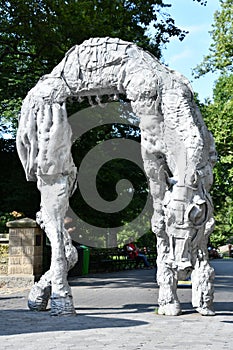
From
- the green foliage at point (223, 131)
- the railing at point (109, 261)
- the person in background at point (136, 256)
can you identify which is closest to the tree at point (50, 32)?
the railing at point (109, 261)

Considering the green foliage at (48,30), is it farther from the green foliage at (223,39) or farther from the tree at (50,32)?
the green foliage at (223,39)

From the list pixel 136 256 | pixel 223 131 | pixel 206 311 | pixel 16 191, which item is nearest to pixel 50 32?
pixel 16 191

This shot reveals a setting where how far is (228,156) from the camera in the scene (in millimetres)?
30844

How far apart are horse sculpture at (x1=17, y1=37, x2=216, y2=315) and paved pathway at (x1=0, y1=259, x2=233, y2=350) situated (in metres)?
0.47

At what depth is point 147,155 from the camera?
8.85 meters

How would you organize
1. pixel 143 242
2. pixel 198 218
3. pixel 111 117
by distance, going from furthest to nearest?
pixel 143 242 → pixel 111 117 → pixel 198 218

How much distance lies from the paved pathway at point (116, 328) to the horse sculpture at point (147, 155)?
0.47 m

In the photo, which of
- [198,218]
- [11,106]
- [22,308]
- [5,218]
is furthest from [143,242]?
[198,218]

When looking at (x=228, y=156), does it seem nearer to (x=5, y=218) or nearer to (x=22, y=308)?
(x=5, y=218)

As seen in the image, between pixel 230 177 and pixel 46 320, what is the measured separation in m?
24.1

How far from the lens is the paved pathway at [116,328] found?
6.52m

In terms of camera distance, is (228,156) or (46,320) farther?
(228,156)

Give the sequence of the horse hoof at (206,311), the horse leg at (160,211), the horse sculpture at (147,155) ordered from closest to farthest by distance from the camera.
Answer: the horse sculpture at (147,155) → the horse leg at (160,211) → the horse hoof at (206,311)

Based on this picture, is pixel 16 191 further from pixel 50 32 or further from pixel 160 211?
pixel 160 211
